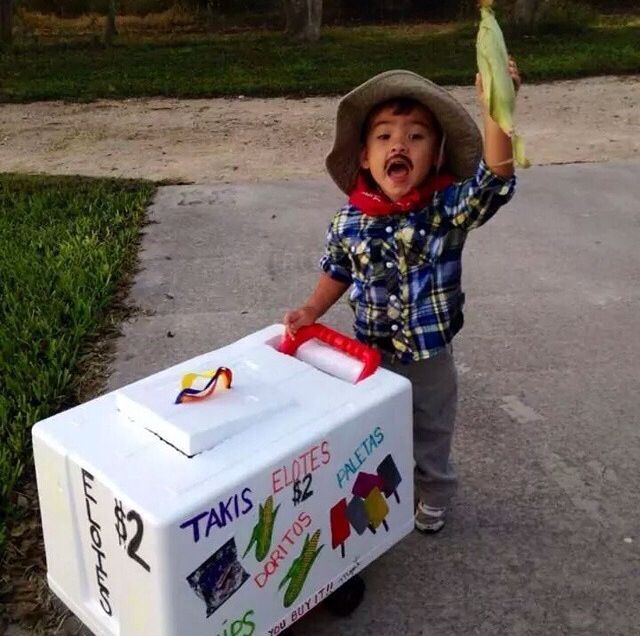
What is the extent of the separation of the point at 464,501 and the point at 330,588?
682mm

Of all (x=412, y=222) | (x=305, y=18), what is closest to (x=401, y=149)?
(x=412, y=222)

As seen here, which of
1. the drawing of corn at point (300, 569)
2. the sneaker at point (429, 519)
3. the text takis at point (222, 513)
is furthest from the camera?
the sneaker at point (429, 519)

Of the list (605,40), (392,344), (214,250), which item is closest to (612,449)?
(392,344)

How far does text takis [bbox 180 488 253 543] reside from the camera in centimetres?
164

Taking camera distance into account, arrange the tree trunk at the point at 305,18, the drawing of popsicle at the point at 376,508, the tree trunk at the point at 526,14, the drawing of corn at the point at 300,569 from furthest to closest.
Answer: the tree trunk at the point at 305,18, the tree trunk at the point at 526,14, the drawing of popsicle at the point at 376,508, the drawing of corn at the point at 300,569

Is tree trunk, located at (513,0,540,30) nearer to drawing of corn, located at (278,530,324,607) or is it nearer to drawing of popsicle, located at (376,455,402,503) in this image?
→ drawing of popsicle, located at (376,455,402,503)

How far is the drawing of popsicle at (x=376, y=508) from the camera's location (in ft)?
6.61

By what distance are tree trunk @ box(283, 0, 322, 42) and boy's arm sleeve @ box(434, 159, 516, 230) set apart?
492 inches

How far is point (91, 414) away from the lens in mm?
1920

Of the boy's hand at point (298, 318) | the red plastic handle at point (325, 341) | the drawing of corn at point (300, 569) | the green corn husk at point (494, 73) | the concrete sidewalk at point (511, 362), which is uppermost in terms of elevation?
the green corn husk at point (494, 73)

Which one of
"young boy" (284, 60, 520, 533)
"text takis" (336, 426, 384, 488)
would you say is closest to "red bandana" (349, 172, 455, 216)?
"young boy" (284, 60, 520, 533)

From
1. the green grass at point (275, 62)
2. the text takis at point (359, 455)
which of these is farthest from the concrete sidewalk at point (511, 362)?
the green grass at point (275, 62)

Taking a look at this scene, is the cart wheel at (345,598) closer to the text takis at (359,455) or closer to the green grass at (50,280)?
the text takis at (359,455)

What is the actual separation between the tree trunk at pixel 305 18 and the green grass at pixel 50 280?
8599 millimetres
